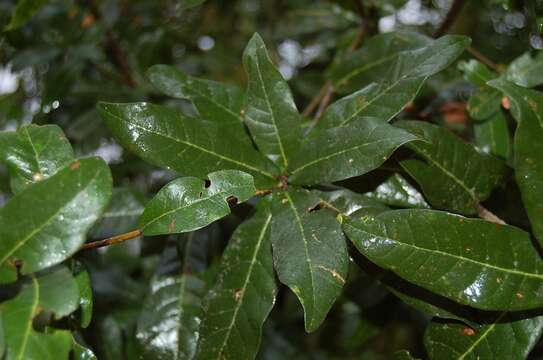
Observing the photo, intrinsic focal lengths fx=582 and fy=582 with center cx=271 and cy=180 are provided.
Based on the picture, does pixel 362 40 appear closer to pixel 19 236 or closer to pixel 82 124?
pixel 82 124

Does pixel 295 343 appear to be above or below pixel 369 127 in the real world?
below

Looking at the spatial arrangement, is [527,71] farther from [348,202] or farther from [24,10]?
[24,10]

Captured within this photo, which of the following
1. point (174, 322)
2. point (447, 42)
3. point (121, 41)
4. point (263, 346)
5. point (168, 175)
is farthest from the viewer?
point (121, 41)

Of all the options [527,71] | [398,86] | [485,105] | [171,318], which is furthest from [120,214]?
[527,71]

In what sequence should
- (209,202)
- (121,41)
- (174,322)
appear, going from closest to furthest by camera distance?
(209,202), (174,322), (121,41)

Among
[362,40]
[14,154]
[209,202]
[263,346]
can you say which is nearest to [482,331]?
[209,202]

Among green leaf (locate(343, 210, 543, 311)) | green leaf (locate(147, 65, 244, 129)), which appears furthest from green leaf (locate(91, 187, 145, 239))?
green leaf (locate(343, 210, 543, 311))

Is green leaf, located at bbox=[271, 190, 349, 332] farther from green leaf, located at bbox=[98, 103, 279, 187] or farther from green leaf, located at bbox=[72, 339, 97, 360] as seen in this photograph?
green leaf, located at bbox=[72, 339, 97, 360]

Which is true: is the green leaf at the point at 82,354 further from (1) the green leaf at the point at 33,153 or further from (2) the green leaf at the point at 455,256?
(2) the green leaf at the point at 455,256
